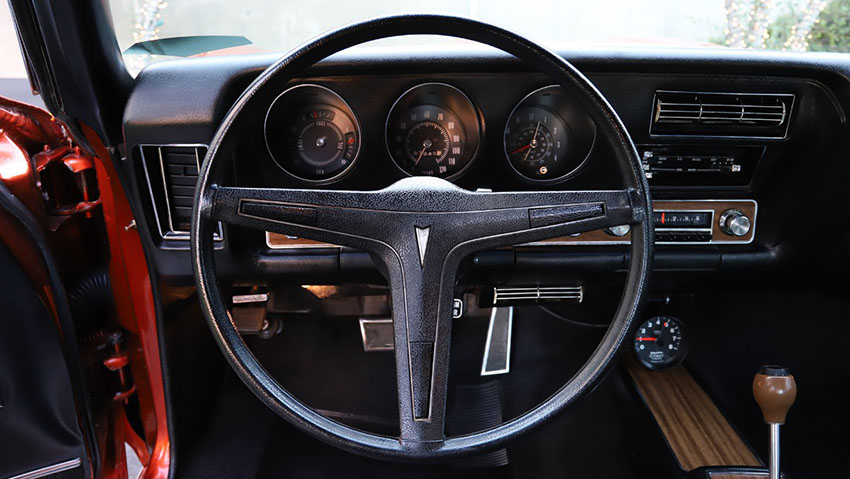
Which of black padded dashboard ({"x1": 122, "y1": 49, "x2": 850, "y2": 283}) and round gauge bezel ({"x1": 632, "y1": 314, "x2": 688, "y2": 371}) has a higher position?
black padded dashboard ({"x1": 122, "y1": 49, "x2": 850, "y2": 283})

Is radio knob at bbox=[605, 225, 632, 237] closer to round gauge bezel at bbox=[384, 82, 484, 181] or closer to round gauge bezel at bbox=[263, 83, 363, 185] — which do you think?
round gauge bezel at bbox=[384, 82, 484, 181]

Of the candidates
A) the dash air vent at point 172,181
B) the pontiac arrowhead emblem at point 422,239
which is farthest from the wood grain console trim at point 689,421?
the dash air vent at point 172,181

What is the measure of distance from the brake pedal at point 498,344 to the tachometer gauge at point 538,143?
20.1 inches

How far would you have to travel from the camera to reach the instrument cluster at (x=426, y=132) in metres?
1.39

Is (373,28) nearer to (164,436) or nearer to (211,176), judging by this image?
(211,176)

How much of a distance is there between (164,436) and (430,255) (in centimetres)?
102

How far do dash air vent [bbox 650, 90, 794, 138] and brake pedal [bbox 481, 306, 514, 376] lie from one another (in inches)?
27.0

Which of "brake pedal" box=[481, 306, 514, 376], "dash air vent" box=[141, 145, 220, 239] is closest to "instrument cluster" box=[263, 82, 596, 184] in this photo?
"dash air vent" box=[141, 145, 220, 239]

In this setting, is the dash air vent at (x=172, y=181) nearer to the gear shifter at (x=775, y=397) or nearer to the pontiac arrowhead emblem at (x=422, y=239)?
the pontiac arrowhead emblem at (x=422, y=239)

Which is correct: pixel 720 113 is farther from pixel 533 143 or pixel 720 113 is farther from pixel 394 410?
pixel 394 410

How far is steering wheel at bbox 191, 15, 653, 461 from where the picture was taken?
3.19 feet

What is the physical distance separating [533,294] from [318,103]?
2.29ft

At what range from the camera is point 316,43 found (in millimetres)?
953

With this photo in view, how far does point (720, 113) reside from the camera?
1.45m
